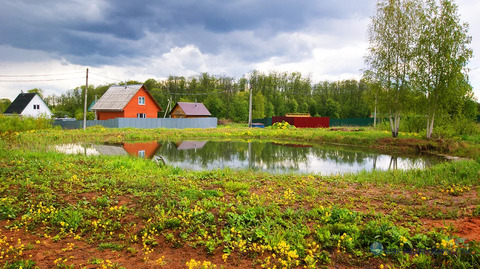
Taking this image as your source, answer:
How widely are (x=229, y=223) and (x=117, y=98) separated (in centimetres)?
4046

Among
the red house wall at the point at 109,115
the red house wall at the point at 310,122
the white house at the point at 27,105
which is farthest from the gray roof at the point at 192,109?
the white house at the point at 27,105

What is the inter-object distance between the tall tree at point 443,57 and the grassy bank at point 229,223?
13.1 m

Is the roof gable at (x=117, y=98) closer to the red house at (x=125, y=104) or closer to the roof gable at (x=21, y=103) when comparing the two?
the red house at (x=125, y=104)

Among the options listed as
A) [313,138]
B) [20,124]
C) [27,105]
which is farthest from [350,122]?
[27,105]

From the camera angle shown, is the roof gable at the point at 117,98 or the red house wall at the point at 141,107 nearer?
the roof gable at the point at 117,98

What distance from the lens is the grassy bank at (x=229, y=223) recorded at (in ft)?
12.4

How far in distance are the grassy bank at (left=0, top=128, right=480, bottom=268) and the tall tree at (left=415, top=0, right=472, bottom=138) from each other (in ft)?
43.1

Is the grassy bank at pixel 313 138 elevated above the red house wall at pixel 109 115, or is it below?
below

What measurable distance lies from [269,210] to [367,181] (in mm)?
4498

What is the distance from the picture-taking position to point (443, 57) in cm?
1878

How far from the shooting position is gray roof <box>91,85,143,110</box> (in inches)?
1560

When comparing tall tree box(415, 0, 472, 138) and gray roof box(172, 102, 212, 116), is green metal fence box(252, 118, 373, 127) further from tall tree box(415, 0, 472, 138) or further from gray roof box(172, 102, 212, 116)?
tall tree box(415, 0, 472, 138)

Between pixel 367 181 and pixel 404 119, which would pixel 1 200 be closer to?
pixel 367 181

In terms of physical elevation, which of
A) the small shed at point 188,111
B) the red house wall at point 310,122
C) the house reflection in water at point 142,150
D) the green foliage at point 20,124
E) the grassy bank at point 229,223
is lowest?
the house reflection in water at point 142,150
